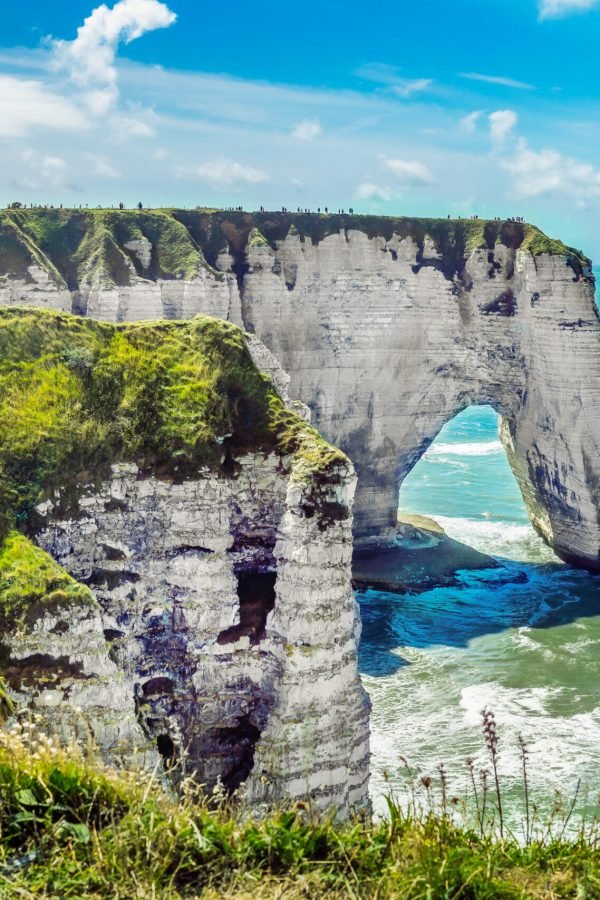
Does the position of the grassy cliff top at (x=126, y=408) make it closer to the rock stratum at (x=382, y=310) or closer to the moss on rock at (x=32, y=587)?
the moss on rock at (x=32, y=587)

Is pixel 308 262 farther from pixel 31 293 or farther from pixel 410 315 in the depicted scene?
pixel 31 293

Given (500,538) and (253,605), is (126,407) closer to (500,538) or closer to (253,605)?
(253,605)

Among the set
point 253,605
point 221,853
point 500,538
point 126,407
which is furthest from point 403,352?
point 221,853

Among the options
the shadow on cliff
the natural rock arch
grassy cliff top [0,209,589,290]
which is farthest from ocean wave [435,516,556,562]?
grassy cliff top [0,209,589,290]

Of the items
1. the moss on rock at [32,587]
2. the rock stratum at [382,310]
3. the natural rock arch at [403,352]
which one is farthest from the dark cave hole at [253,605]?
the rock stratum at [382,310]

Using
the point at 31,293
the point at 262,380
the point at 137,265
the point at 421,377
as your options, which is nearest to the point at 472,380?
the point at 421,377

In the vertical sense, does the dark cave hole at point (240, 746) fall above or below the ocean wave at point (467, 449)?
below
